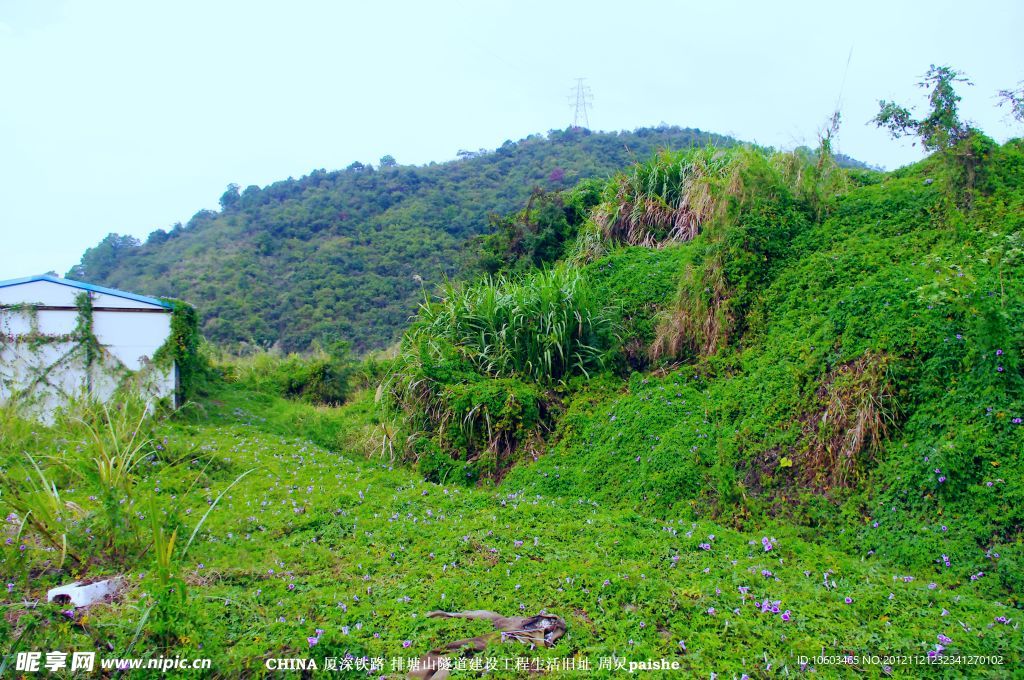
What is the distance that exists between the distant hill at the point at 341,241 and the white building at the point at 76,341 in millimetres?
11678

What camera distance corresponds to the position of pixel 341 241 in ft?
97.2

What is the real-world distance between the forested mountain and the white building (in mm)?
11417

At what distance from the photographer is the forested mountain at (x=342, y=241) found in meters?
25.3

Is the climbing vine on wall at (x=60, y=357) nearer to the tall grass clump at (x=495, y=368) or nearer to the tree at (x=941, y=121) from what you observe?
the tall grass clump at (x=495, y=368)

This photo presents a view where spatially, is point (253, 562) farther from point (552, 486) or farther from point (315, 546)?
point (552, 486)

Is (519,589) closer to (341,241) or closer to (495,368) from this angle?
(495,368)

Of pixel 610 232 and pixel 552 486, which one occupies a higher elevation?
pixel 610 232

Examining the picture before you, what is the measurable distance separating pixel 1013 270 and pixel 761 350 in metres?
2.05

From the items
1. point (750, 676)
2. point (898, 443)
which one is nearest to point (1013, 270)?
point (898, 443)

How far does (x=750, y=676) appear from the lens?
2756 mm

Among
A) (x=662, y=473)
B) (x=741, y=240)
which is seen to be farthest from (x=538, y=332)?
(x=662, y=473)

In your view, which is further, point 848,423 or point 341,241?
point 341,241

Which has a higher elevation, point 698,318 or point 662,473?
point 698,318

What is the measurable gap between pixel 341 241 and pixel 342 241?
5 centimetres
